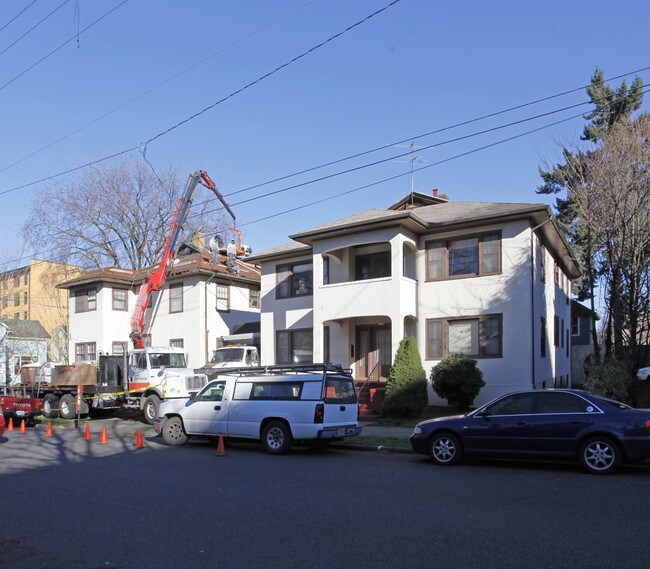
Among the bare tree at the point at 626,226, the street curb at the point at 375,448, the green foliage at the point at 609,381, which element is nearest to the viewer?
the street curb at the point at 375,448

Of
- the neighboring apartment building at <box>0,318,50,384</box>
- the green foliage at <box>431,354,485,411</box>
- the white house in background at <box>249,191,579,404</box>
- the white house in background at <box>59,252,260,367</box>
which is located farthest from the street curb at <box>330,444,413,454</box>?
the neighboring apartment building at <box>0,318,50,384</box>

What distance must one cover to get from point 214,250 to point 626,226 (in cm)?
1909

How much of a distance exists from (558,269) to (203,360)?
17.8 metres

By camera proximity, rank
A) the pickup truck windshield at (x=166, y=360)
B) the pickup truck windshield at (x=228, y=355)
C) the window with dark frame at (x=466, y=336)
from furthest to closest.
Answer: the pickup truck windshield at (x=228, y=355)
the pickup truck windshield at (x=166, y=360)
the window with dark frame at (x=466, y=336)

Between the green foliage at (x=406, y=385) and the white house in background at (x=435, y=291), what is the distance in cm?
102

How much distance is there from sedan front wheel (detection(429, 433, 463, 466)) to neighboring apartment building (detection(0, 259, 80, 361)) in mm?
33650

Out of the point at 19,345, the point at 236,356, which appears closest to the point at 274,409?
the point at 236,356

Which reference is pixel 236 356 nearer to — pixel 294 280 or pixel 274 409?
pixel 294 280

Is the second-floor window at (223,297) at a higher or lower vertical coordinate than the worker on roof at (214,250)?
lower

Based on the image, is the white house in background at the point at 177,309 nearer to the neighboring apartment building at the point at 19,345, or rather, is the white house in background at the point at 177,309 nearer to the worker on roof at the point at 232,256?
the worker on roof at the point at 232,256

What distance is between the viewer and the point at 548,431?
35.1 feet

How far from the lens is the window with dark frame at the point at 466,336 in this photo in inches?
836

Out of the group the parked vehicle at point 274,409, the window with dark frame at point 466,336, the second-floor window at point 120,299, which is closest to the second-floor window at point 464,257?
the window with dark frame at point 466,336

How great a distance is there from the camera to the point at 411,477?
33.7 ft
